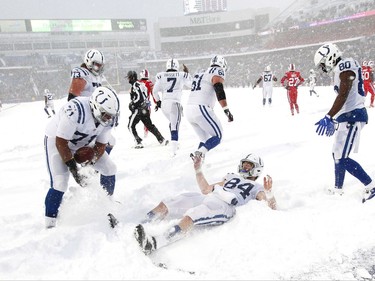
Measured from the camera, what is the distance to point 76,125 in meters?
3.16

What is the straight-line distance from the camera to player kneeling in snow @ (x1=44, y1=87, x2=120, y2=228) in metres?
3.14

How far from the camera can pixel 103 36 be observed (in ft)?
200

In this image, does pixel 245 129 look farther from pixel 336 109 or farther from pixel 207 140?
pixel 336 109

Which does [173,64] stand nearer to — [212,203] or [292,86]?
[212,203]

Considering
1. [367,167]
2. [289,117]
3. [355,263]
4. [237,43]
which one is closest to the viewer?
[355,263]

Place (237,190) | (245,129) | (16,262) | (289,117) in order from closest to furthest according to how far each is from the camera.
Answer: (16,262)
(237,190)
(245,129)
(289,117)

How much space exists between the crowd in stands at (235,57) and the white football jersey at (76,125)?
2630 cm

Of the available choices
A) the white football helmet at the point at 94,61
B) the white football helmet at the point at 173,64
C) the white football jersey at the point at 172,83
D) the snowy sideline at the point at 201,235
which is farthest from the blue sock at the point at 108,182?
the white football helmet at the point at 173,64

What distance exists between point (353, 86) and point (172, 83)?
389 centimetres

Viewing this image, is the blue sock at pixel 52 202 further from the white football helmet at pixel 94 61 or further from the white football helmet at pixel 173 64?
the white football helmet at pixel 173 64

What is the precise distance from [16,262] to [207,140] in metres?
3.18

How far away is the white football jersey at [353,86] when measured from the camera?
3.63 metres

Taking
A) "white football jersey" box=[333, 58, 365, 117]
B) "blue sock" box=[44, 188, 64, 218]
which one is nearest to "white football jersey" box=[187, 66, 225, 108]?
"white football jersey" box=[333, 58, 365, 117]

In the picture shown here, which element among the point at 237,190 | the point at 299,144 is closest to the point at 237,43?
the point at 299,144
